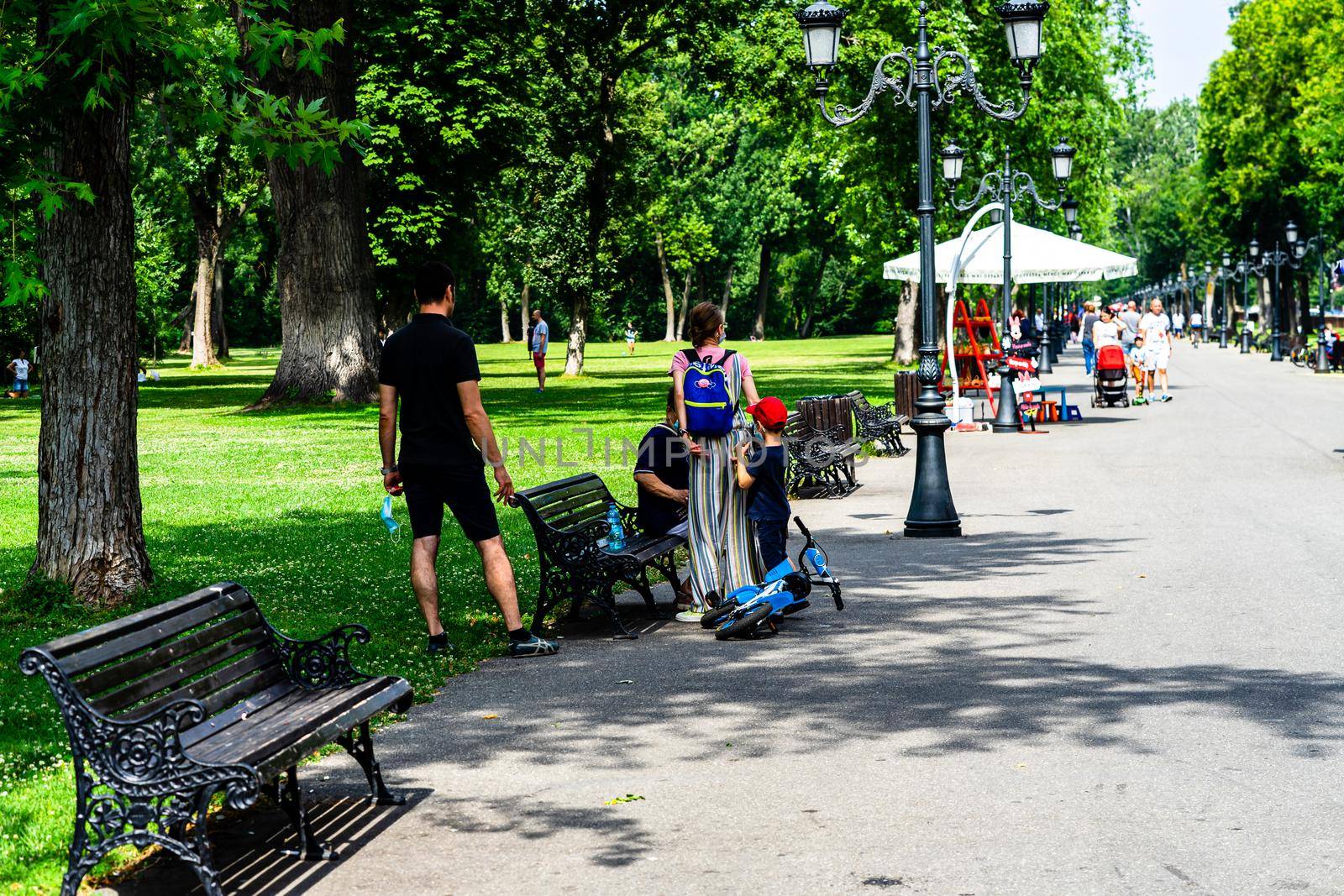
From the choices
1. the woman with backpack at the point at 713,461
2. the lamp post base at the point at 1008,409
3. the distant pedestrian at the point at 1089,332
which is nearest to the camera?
the woman with backpack at the point at 713,461

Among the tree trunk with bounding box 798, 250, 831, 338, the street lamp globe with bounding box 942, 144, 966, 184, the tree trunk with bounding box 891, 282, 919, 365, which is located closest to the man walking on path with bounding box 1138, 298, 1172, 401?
the street lamp globe with bounding box 942, 144, 966, 184

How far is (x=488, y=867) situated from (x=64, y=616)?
17.0 feet

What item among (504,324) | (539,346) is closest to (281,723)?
(539,346)

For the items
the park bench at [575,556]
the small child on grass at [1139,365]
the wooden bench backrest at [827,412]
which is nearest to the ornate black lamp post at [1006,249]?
the small child on grass at [1139,365]

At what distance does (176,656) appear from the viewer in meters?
5.27

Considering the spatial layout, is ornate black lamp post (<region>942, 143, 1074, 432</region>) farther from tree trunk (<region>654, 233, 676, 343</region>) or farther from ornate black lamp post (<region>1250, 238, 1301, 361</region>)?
tree trunk (<region>654, 233, 676, 343</region>)

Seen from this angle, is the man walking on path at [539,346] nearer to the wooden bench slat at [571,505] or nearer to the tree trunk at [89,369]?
the wooden bench slat at [571,505]

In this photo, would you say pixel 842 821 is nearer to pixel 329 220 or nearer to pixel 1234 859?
pixel 1234 859

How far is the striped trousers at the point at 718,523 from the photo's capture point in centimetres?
927

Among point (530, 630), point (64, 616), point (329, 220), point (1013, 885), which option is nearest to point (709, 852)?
point (1013, 885)

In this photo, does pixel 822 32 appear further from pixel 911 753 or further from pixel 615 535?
pixel 911 753

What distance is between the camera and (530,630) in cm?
925

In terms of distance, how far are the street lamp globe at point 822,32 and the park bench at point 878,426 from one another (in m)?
5.93

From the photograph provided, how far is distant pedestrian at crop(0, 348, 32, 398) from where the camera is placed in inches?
1658
